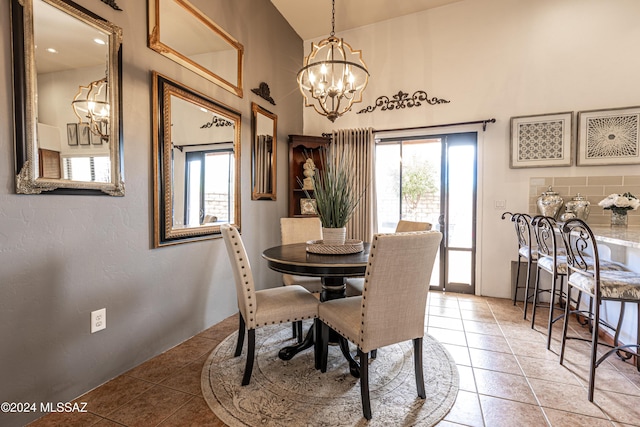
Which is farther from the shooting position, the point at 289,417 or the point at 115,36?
the point at 115,36

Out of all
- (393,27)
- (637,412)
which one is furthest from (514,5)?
(637,412)

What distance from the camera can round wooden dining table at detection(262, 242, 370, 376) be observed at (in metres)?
1.77

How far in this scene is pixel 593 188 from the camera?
322cm

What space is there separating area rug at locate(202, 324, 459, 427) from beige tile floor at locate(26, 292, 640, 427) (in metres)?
0.09

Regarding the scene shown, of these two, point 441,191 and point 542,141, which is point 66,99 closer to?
point 441,191

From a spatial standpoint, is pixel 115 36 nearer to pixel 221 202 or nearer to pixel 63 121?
pixel 63 121

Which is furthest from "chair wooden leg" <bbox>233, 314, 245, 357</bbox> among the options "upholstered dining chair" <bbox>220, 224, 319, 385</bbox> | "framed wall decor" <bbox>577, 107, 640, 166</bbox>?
"framed wall decor" <bbox>577, 107, 640, 166</bbox>

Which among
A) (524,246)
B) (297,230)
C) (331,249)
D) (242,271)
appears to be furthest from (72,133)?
(524,246)

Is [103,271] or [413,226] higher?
[413,226]

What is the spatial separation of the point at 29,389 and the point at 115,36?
6.61 ft

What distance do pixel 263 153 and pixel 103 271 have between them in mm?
2054

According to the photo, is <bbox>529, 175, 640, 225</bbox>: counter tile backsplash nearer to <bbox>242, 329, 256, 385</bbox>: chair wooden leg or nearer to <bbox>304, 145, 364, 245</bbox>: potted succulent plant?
<bbox>304, 145, 364, 245</bbox>: potted succulent plant

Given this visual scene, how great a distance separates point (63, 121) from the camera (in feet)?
5.23

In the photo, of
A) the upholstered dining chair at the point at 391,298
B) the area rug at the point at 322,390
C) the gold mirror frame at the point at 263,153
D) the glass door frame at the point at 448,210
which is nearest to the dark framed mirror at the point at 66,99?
the area rug at the point at 322,390
